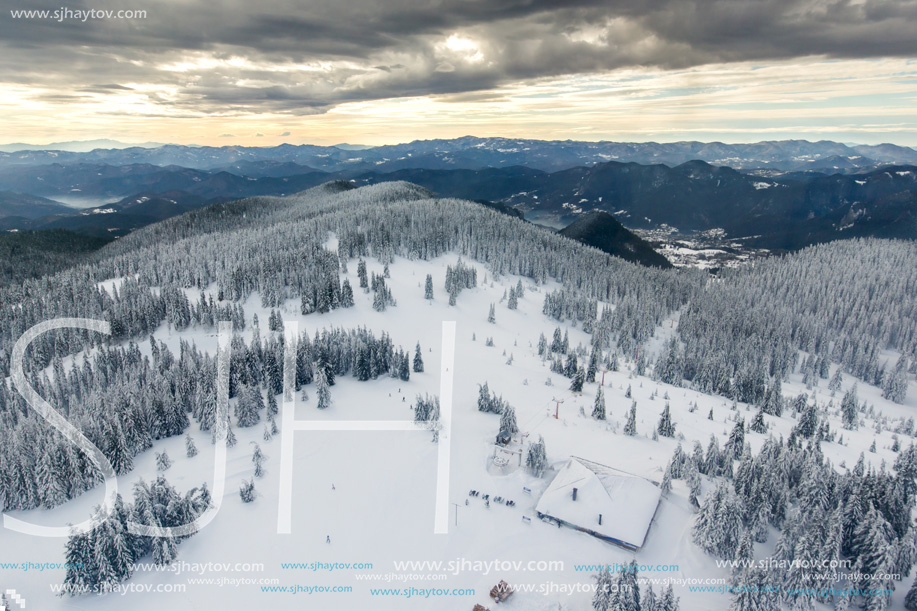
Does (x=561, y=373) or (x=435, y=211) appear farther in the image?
(x=435, y=211)

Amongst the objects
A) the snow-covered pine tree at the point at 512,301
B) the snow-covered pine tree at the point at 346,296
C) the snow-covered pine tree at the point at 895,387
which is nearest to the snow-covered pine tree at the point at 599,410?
the snow-covered pine tree at the point at 512,301

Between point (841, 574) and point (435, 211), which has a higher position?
point (435, 211)

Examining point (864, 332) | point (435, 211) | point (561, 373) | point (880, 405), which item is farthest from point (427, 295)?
point (864, 332)

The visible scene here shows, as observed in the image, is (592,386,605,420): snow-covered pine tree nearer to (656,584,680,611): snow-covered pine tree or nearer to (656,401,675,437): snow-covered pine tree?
(656,401,675,437): snow-covered pine tree

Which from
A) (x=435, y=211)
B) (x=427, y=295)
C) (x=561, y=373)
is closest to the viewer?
(x=561, y=373)

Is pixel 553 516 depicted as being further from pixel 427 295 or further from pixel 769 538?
pixel 427 295

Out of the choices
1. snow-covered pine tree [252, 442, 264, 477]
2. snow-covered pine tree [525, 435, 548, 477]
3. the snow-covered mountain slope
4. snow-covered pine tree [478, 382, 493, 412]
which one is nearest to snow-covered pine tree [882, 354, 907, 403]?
the snow-covered mountain slope

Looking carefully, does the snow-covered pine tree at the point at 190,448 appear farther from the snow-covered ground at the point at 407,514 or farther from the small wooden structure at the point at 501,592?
the small wooden structure at the point at 501,592
